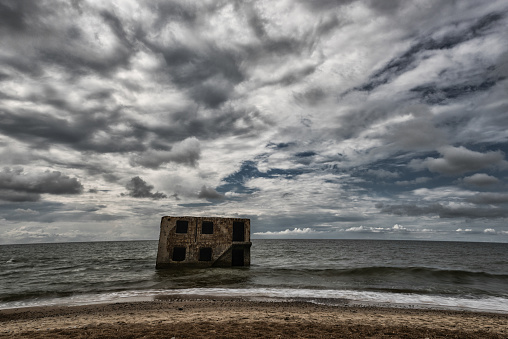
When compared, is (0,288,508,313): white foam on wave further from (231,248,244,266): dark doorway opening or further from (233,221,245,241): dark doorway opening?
(233,221,245,241): dark doorway opening

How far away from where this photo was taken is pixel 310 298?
1614cm

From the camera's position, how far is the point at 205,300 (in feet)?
50.2

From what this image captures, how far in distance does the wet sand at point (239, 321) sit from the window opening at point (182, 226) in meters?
13.0

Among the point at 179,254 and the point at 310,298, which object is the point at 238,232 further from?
the point at 310,298

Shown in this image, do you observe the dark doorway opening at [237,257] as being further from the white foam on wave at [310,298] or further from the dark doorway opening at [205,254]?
the white foam on wave at [310,298]

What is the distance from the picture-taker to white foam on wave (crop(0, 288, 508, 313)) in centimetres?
1527

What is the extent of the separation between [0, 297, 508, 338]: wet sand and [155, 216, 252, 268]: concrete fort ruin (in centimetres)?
1269

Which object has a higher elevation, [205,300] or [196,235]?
[196,235]

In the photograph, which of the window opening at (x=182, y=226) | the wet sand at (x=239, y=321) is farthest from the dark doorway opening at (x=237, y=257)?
the wet sand at (x=239, y=321)

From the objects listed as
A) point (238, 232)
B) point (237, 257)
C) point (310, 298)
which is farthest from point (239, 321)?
point (237, 257)

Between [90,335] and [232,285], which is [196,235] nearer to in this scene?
[232,285]

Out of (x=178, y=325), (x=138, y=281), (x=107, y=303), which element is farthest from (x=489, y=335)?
(x=138, y=281)

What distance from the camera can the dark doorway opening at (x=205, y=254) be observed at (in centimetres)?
2793

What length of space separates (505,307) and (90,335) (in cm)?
2031
